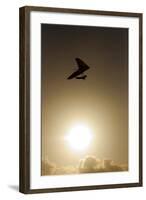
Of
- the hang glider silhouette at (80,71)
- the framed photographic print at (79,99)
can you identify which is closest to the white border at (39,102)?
the framed photographic print at (79,99)

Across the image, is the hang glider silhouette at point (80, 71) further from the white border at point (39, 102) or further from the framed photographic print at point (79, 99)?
the white border at point (39, 102)

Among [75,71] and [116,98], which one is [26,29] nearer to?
[75,71]

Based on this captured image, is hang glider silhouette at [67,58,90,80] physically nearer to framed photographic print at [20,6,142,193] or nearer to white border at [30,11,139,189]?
framed photographic print at [20,6,142,193]

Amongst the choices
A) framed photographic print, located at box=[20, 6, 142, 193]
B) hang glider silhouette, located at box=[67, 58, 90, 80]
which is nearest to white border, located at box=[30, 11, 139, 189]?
framed photographic print, located at box=[20, 6, 142, 193]
